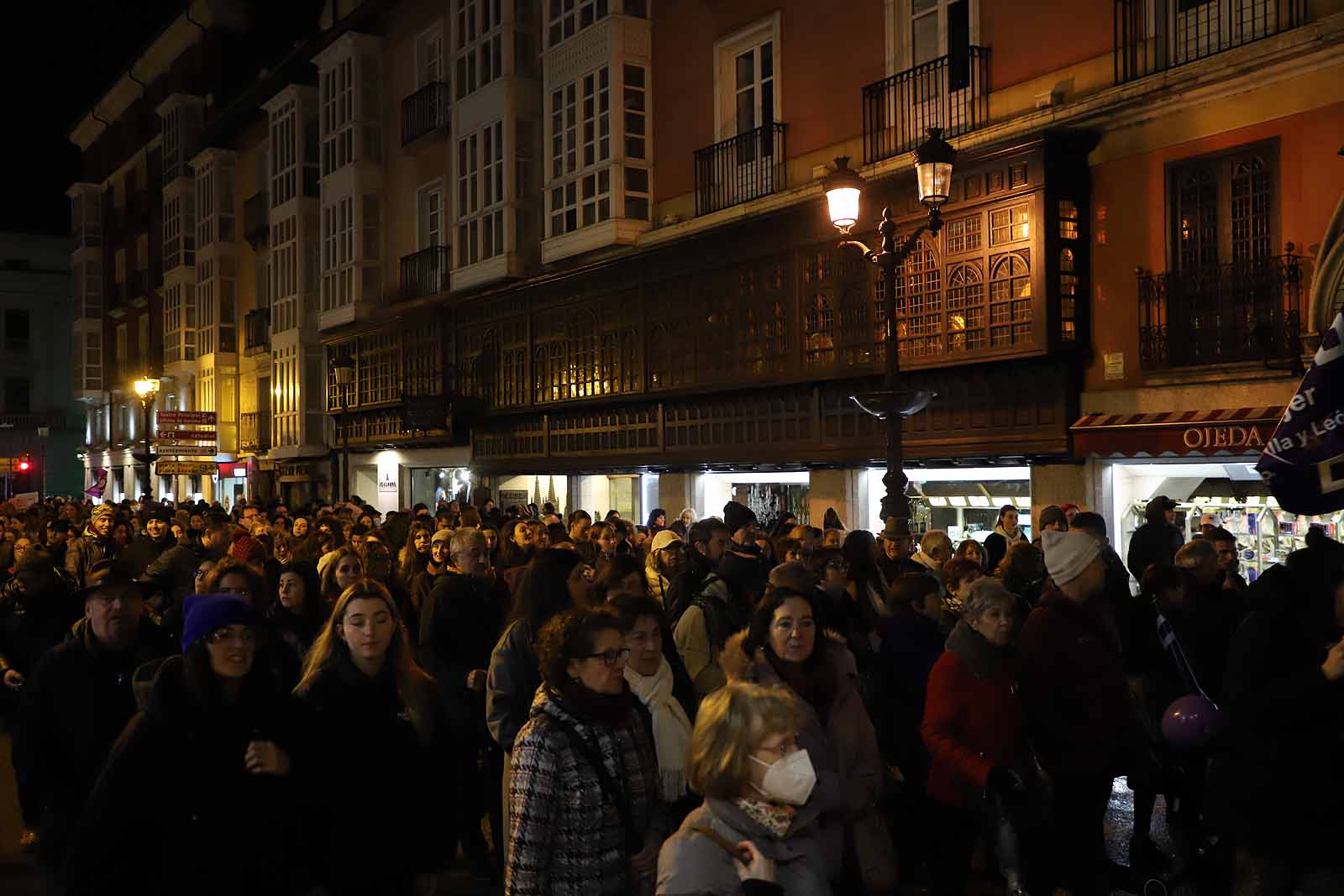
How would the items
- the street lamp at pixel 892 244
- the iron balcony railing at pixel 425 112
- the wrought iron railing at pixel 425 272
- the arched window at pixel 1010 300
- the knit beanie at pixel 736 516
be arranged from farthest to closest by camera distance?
the wrought iron railing at pixel 425 272 < the iron balcony railing at pixel 425 112 < the arched window at pixel 1010 300 < the knit beanie at pixel 736 516 < the street lamp at pixel 892 244

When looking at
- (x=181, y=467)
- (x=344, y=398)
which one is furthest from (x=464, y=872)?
(x=181, y=467)

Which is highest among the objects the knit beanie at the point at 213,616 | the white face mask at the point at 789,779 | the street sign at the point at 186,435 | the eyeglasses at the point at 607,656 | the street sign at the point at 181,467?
the street sign at the point at 186,435

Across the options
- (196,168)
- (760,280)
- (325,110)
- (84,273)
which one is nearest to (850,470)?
(760,280)

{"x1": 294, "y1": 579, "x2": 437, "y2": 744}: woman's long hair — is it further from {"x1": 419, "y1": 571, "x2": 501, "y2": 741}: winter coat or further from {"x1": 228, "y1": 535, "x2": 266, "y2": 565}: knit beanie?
{"x1": 228, "y1": 535, "x2": 266, "y2": 565}: knit beanie

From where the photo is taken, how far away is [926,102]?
1655 centimetres

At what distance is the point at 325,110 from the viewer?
32.8 m

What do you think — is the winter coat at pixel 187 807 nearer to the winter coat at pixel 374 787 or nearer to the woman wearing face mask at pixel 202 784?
the woman wearing face mask at pixel 202 784

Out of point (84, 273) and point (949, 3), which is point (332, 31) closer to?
point (949, 3)

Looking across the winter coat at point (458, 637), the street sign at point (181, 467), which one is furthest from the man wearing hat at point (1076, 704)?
the street sign at point (181, 467)

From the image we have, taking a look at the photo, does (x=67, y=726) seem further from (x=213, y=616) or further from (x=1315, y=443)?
(x=1315, y=443)

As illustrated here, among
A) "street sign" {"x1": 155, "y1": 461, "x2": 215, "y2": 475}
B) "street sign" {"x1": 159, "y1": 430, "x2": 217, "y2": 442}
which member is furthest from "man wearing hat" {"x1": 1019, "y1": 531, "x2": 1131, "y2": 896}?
"street sign" {"x1": 155, "y1": 461, "x2": 215, "y2": 475}

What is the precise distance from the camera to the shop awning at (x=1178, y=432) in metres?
12.3

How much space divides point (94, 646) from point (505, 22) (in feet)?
70.7

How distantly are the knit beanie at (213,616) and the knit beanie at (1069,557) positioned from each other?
3.52 m
